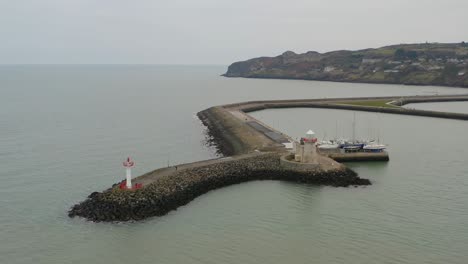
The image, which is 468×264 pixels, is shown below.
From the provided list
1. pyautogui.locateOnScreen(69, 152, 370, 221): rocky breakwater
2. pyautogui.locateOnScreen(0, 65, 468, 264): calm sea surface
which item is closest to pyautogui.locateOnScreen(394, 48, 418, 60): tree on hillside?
pyautogui.locateOnScreen(0, 65, 468, 264): calm sea surface

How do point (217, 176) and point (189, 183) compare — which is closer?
point (189, 183)

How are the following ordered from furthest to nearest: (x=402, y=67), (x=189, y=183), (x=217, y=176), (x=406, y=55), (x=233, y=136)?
(x=406, y=55)
(x=402, y=67)
(x=233, y=136)
(x=217, y=176)
(x=189, y=183)

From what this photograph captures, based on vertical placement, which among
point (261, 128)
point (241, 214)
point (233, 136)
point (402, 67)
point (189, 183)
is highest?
point (402, 67)

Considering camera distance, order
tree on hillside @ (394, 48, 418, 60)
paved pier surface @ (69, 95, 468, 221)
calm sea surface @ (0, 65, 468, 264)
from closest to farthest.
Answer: calm sea surface @ (0, 65, 468, 264) < paved pier surface @ (69, 95, 468, 221) < tree on hillside @ (394, 48, 418, 60)

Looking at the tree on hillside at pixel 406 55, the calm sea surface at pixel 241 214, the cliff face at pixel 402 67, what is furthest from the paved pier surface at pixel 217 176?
the tree on hillside at pixel 406 55

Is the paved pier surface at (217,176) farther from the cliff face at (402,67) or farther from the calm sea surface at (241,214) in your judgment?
the cliff face at (402,67)

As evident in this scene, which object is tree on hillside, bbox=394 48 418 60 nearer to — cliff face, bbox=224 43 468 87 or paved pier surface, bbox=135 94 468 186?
cliff face, bbox=224 43 468 87

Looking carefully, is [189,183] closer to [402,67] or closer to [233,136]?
[233,136]

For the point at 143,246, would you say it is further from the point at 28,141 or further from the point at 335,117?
the point at 335,117

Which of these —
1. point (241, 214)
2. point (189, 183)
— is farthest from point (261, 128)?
point (241, 214)
